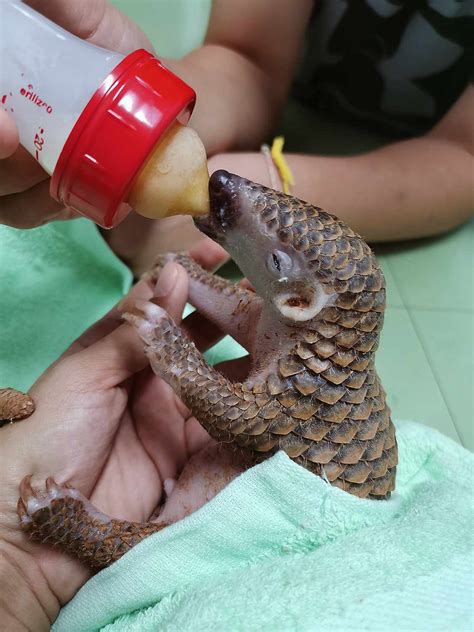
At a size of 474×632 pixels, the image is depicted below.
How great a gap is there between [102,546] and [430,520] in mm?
319

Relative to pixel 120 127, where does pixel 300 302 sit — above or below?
below

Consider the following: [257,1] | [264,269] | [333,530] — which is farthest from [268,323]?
[257,1]

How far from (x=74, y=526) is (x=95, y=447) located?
0.28ft

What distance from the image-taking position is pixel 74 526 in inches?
23.4

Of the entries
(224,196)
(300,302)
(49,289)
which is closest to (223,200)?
(224,196)

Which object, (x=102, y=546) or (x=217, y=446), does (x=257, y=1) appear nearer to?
(x=217, y=446)

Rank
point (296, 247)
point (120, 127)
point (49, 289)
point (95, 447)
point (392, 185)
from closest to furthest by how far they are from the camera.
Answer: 1. point (120, 127)
2. point (296, 247)
3. point (95, 447)
4. point (49, 289)
5. point (392, 185)

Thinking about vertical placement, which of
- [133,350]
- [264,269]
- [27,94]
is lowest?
[133,350]

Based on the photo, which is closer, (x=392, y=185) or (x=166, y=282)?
(x=166, y=282)

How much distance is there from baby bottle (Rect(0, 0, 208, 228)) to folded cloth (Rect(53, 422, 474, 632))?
0.25 meters

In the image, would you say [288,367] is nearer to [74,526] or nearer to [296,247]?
[296,247]

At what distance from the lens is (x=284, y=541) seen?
56 cm

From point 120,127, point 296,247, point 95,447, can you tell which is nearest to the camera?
point 120,127

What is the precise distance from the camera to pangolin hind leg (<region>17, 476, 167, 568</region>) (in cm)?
59
